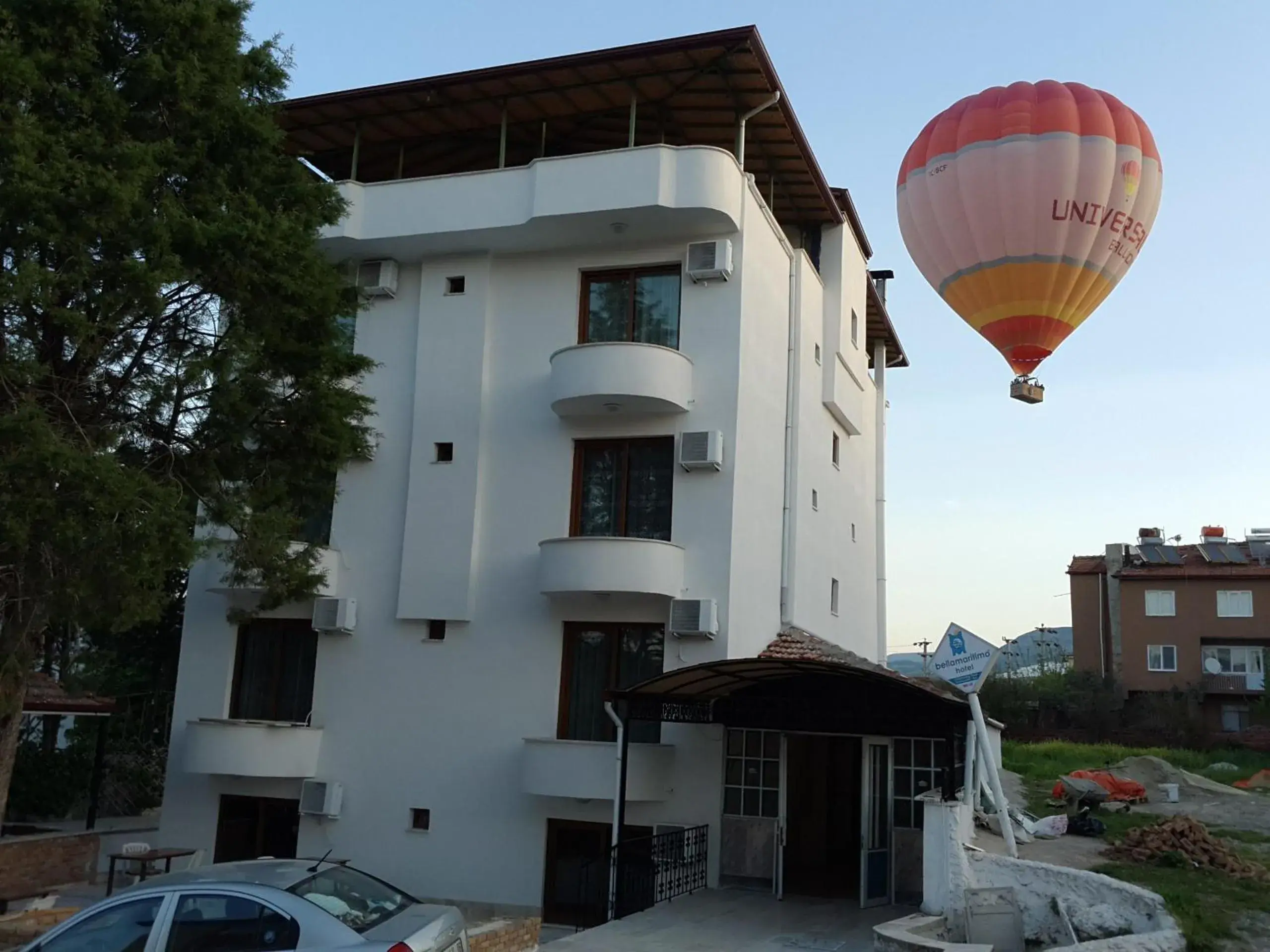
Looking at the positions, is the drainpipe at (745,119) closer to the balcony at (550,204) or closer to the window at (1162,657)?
the balcony at (550,204)

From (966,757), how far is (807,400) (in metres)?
7.44

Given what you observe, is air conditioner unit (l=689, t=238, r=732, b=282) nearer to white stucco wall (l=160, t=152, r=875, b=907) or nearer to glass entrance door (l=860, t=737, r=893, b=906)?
white stucco wall (l=160, t=152, r=875, b=907)

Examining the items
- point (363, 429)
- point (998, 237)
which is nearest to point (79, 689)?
point (363, 429)

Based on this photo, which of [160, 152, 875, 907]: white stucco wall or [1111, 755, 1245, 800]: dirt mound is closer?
[160, 152, 875, 907]: white stucco wall

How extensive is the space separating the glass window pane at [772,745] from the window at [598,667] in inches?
67.1

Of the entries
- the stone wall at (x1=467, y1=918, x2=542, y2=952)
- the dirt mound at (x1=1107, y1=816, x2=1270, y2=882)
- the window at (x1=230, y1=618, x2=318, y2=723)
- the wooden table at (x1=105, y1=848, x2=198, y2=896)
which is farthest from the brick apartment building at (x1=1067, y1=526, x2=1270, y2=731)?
the stone wall at (x1=467, y1=918, x2=542, y2=952)

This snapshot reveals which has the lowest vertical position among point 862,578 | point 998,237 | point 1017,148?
point 862,578

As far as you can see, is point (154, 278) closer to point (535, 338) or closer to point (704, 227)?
point (535, 338)

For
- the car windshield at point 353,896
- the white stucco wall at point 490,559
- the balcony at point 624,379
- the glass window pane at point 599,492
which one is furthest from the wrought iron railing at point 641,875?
the car windshield at point 353,896

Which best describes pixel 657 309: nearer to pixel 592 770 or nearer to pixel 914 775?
pixel 592 770

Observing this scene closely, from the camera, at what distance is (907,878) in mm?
14562

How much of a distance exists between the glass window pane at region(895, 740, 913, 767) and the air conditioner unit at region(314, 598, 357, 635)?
8045mm

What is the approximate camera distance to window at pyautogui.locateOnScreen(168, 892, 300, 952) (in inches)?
260

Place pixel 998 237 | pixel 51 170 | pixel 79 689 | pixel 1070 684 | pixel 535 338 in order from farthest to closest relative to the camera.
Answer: pixel 1070 684 < pixel 79 689 < pixel 998 237 < pixel 535 338 < pixel 51 170
